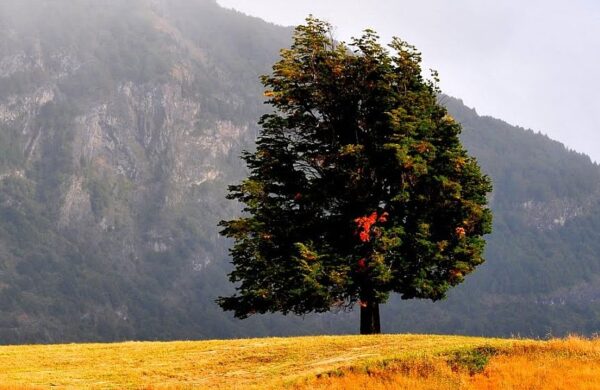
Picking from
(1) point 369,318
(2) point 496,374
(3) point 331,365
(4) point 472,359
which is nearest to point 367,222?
(1) point 369,318

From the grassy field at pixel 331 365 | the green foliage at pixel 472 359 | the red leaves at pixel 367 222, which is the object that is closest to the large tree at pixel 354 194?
the red leaves at pixel 367 222

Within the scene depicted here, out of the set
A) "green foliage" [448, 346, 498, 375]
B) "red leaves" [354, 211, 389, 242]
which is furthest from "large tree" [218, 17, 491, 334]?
"green foliage" [448, 346, 498, 375]

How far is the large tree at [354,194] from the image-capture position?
1721 inches

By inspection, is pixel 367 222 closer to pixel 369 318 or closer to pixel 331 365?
pixel 369 318

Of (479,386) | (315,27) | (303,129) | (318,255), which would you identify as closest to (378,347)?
(479,386)

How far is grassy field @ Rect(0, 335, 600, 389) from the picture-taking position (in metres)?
26.4

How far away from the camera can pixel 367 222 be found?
44.0m

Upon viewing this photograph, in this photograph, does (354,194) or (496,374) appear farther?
(354,194)

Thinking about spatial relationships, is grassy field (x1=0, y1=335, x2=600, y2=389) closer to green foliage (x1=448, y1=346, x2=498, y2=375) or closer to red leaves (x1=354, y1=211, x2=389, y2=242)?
green foliage (x1=448, y1=346, x2=498, y2=375)

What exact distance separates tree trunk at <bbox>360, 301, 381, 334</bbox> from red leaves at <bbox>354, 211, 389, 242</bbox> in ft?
13.1

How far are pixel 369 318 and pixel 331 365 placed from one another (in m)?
16.7

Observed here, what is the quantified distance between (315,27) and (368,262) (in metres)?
15.1

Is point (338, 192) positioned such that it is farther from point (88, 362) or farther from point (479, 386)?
point (479, 386)

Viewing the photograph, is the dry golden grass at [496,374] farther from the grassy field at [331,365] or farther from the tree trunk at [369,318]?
the tree trunk at [369,318]
